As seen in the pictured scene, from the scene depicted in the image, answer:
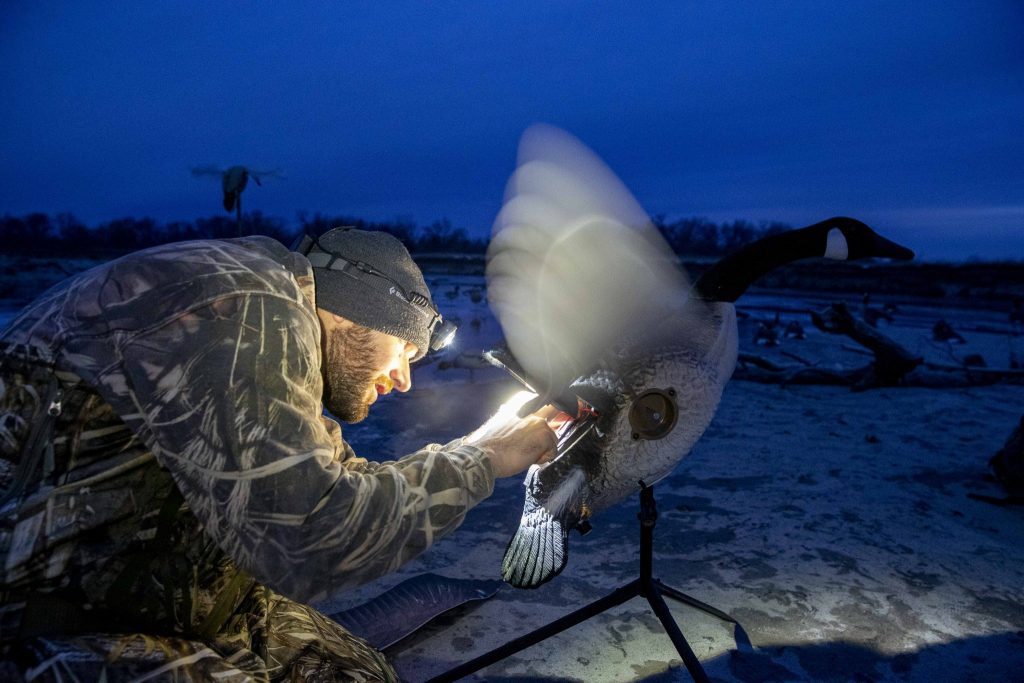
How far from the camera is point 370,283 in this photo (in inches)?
76.7

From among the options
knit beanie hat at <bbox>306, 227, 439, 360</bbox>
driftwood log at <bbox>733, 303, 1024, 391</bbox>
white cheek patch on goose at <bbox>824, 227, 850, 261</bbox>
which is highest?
white cheek patch on goose at <bbox>824, 227, 850, 261</bbox>

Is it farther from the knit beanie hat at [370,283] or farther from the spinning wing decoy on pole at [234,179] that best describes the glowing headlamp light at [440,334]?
the spinning wing decoy on pole at [234,179]

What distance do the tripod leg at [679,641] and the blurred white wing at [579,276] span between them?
1.32 metres

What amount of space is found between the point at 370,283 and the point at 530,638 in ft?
5.70

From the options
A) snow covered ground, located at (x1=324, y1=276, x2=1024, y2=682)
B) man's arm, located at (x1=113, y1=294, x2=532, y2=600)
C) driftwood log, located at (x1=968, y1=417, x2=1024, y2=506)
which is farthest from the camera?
driftwood log, located at (x1=968, y1=417, x2=1024, y2=506)

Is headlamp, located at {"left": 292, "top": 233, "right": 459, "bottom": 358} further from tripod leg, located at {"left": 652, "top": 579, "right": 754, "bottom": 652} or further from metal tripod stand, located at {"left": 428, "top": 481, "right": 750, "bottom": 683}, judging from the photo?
tripod leg, located at {"left": 652, "top": 579, "right": 754, "bottom": 652}

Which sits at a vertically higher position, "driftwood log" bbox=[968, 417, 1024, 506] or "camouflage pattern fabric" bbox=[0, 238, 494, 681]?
"camouflage pattern fabric" bbox=[0, 238, 494, 681]

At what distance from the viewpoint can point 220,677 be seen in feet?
5.35

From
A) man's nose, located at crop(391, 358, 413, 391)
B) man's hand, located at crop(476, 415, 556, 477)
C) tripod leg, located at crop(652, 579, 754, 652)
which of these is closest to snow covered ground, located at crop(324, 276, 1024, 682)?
tripod leg, located at crop(652, 579, 754, 652)

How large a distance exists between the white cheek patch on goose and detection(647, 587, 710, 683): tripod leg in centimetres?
164

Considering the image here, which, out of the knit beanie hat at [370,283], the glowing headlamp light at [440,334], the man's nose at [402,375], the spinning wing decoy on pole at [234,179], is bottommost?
the man's nose at [402,375]

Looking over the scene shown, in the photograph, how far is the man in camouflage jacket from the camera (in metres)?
1.42

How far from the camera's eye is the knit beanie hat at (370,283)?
1.92 m

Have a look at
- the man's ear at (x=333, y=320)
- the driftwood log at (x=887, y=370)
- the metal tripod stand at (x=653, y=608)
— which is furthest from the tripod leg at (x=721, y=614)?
the driftwood log at (x=887, y=370)
